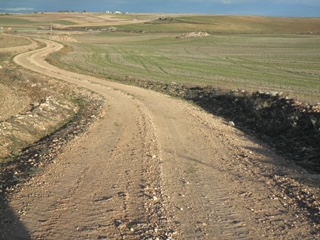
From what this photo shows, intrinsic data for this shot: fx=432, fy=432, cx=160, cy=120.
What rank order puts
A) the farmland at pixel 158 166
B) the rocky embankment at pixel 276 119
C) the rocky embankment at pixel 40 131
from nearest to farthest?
the farmland at pixel 158 166, the rocky embankment at pixel 40 131, the rocky embankment at pixel 276 119

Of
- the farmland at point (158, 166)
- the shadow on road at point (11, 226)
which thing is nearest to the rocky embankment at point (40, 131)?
the farmland at point (158, 166)

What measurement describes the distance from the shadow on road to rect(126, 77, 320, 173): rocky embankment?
676 cm

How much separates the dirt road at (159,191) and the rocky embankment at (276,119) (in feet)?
2.75

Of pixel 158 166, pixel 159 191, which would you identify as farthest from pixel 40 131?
pixel 159 191

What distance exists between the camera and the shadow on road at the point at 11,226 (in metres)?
6.69

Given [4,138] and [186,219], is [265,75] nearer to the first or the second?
[4,138]

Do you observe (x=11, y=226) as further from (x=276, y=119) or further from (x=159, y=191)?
(x=276, y=119)

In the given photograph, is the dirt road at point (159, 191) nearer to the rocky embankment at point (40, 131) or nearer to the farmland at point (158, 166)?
the farmland at point (158, 166)

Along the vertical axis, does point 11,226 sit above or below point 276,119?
above

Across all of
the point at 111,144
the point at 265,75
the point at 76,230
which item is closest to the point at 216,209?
the point at 76,230

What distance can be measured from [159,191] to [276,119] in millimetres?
8400

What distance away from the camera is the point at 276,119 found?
15.6 metres

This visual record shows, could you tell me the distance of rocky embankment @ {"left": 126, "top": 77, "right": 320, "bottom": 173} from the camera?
12.3 metres

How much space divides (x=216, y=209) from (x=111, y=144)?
17.0 ft
